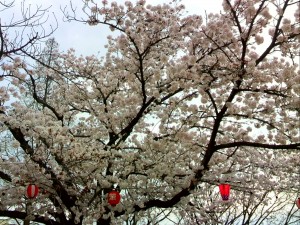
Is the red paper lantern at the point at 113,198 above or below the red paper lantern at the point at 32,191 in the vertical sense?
below

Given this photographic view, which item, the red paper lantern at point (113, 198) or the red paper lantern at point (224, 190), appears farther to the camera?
the red paper lantern at point (224, 190)

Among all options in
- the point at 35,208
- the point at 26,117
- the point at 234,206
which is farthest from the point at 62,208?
the point at 234,206

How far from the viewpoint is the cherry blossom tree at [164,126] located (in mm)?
6438

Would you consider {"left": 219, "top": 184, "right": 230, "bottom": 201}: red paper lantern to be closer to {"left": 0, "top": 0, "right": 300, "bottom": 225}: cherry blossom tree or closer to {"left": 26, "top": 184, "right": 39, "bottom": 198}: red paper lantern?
{"left": 0, "top": 0, "right": 300, "bottom": 225}: cherry blossom tree

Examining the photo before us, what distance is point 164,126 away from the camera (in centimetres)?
790

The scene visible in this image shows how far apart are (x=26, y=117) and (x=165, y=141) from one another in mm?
2559

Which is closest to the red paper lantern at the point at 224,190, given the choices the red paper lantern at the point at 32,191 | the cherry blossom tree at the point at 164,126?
the cherry blossom tree at the point at 164,126

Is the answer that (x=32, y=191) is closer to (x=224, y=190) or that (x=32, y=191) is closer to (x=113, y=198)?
(x=113, y=198)

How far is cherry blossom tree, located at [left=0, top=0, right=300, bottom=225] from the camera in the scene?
6438mm

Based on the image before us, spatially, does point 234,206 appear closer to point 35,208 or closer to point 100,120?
point 100,120

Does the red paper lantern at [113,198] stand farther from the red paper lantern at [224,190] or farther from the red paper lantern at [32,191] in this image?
the red paper lantern at [224,190]

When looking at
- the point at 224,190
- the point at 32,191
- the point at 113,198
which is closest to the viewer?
the point at 32,191

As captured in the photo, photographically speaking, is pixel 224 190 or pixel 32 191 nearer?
pixel 32 191

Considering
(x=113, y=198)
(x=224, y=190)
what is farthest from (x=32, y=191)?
(x=224, y=190)
